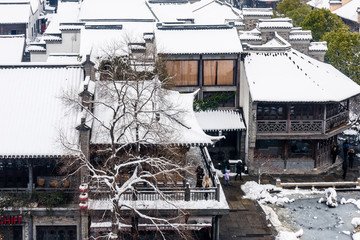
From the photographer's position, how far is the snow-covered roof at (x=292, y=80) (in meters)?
49.5

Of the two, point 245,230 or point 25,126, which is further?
point 245,230

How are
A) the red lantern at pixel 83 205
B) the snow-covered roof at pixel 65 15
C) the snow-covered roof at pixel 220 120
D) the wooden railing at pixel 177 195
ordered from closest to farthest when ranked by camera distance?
the red lantern at pixel 83 205 < the wooden railing at pixel 177 195 < the snow-covered roof at pixel 220 120 < the snow-covered roof at pixel 65 15

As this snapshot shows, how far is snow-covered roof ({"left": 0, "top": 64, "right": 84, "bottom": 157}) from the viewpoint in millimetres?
35688

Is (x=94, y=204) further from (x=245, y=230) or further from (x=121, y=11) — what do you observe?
(x=121, y=11)

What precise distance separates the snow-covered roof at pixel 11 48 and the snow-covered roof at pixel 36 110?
98.4 feet

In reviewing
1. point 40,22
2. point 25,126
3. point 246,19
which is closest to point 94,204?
point 25,126

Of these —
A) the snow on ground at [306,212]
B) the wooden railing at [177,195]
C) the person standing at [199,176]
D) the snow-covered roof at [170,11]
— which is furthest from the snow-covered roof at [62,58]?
the wooden railing at [177,195]

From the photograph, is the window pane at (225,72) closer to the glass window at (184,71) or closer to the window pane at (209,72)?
the window pane at (209,72)

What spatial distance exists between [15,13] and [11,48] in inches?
1003

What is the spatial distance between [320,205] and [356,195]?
3917 mm

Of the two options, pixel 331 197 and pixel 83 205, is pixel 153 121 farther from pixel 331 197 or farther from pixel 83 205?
pixel 331 197

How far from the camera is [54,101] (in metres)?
38.3

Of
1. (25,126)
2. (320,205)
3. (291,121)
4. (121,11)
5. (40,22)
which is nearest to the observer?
(25,126)

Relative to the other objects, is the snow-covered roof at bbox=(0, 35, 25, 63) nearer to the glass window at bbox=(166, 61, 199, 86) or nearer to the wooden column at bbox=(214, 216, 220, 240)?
the glass window at bbox=(166, 61, 199, 86)
